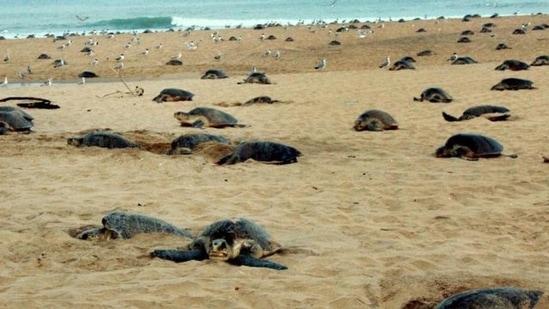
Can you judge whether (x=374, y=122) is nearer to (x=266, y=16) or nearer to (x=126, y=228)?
(x=126, y=228)

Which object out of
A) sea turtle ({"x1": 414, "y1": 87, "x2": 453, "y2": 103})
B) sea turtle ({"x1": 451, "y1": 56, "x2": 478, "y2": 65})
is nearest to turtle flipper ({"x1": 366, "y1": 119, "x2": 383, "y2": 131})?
sea turtle ({"x1": 414, "y1": 87, "x2": 453, "y2": 103})

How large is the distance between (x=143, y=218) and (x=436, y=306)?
2874 mm

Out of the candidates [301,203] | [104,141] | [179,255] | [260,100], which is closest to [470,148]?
[301,203]

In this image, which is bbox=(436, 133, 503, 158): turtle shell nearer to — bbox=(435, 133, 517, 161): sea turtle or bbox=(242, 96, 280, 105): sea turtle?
bbox=(435, 133, 517, 161): sea turtle

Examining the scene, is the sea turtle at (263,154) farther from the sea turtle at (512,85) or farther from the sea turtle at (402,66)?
the sea turtle at (402,66)

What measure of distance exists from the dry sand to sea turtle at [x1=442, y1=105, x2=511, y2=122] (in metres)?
0.25

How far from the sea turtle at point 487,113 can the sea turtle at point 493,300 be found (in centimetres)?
854

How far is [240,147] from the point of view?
978 centimetres

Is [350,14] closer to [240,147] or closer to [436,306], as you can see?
[240,147]

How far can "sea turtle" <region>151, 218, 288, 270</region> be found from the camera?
18.4 feet

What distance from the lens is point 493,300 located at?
4.23m

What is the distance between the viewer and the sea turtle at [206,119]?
41.3 feet

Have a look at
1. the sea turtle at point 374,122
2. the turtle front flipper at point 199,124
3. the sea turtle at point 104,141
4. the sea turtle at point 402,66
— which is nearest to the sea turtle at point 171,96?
the turtle front flipper at point 199,124

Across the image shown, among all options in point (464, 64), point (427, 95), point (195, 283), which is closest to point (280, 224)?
point (195, 283)
